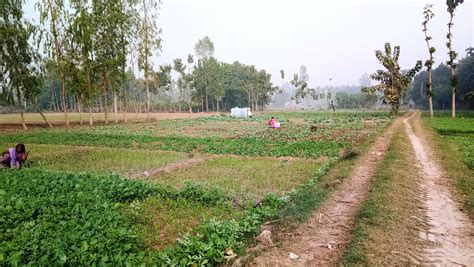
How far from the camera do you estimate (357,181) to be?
993 cm

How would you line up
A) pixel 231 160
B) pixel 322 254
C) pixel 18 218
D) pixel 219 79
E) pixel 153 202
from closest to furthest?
1. pixel 322 254
2. pixel 18 218
3. pixel 153 202
4. pixel 231 160
5. pixel 219 79

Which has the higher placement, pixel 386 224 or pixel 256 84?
pixel 256 84

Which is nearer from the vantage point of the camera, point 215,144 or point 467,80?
point 215,144

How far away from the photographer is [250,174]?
11.7 m

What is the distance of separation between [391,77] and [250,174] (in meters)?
42.8

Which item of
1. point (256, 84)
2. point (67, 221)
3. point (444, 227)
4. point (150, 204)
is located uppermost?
point (256, 84)

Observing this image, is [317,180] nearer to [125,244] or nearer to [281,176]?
[281,176]

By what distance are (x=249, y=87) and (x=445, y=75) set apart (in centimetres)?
5699

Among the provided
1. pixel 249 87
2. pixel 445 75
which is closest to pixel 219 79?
pixel 249 87

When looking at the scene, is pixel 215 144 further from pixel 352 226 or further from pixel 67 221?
pixel 352 226

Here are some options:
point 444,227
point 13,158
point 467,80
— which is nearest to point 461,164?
point 444,227

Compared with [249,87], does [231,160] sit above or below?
below

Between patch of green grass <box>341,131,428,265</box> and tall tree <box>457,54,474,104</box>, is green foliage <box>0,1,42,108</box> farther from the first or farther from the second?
tall tree <box>457,54,474,104</box>

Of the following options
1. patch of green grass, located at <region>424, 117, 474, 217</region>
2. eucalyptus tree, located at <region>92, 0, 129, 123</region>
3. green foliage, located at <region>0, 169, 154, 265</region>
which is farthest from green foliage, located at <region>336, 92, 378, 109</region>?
green foliage, located at <region>0, 169, 154, 265</region>
